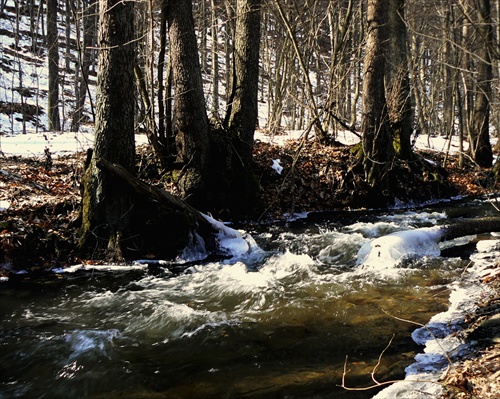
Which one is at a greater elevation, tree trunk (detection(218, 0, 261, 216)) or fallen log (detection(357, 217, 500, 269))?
tree trunk (detection(218, 0, 261, 216))

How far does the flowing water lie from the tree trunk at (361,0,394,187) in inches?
178

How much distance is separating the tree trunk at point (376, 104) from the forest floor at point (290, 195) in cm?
45

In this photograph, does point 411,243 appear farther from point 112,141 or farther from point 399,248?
point 112,141

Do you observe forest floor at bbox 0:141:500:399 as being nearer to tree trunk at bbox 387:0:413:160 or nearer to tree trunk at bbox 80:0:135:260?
tree trunk at bbox 80:0:135:260

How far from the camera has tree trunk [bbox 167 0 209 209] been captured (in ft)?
29.1

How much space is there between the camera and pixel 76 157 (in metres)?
10.9

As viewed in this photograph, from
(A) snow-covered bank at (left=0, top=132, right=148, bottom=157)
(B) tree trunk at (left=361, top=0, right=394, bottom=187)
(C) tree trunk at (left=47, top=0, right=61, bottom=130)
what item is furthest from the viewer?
(C) tree trunk at (left=47, top=0, right=61, bottom=130)

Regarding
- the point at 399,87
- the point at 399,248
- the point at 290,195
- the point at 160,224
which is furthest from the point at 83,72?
the point at 399,87

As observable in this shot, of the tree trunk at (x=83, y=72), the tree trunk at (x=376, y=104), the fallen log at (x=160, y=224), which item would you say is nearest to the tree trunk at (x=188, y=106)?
the fallen log at (x=160, y=224)

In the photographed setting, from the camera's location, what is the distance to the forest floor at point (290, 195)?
157 inches

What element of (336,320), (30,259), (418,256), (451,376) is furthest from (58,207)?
(451,376)

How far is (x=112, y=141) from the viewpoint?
7.06m

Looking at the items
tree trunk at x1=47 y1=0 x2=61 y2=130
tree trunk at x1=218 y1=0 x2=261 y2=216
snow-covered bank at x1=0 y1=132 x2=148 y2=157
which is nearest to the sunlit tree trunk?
tree trunk at x1=218 y1=0 x2=261 y2=216

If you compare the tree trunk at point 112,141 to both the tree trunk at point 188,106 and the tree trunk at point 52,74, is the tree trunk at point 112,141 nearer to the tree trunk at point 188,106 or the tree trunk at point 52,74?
the tree trunk at point 188,106
